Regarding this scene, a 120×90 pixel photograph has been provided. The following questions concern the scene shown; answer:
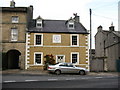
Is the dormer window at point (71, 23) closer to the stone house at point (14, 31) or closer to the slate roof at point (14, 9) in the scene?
the stone house at point (14, 31)

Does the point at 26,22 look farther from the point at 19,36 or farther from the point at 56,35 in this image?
the point at 56,35

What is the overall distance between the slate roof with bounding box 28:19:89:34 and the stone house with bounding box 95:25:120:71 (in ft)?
20.6

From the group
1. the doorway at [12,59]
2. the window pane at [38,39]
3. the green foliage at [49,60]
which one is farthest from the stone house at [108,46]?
the doorway at [12,59]

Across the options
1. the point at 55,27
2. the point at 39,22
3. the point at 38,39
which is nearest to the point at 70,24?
the point at 55,27

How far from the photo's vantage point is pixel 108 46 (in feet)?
126

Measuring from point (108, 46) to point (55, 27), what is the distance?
15224 millimetres

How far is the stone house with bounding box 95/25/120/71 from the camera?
113ft

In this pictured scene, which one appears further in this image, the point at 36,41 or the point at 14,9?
the point at 36,41

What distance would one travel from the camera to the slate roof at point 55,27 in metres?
27.3

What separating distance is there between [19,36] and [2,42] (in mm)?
2585

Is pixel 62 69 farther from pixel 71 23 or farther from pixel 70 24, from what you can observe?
pixel 71 23

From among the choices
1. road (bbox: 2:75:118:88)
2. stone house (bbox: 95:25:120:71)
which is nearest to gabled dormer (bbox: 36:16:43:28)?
stone house (bbox: 95:25:120:71)

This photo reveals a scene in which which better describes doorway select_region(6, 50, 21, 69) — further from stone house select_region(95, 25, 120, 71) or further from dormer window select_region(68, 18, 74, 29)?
stone house select_region(95, 25, 120, 71)

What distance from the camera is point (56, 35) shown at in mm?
27234
